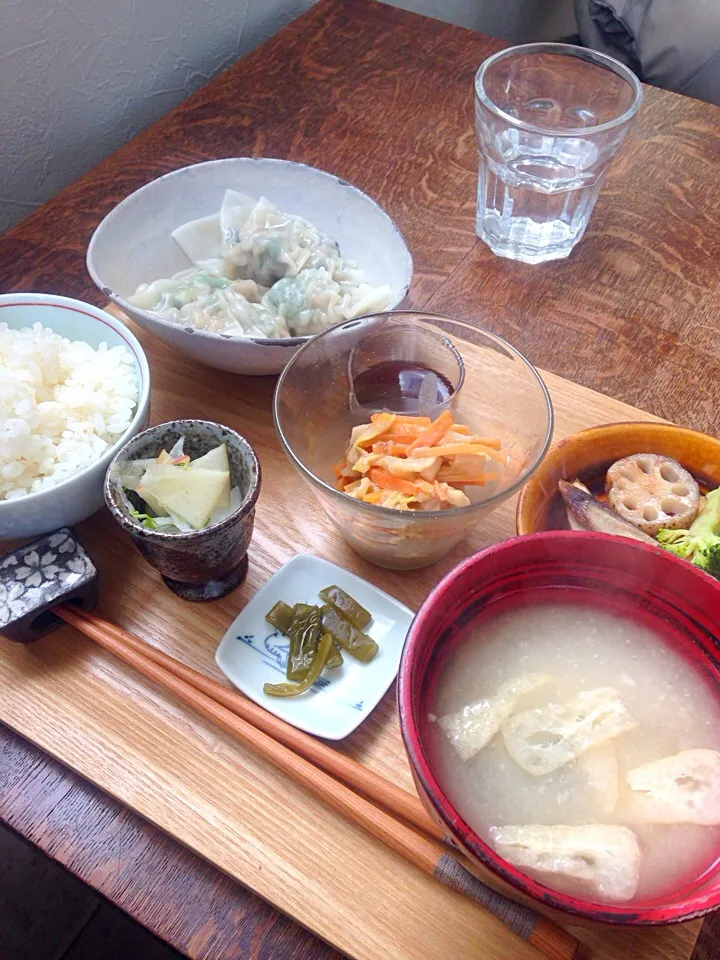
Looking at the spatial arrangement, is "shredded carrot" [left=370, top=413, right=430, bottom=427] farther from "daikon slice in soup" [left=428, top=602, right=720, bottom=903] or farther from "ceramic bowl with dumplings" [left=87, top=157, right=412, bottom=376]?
"daikon slice in soup" [left=428, top=602, right=720, bottom=903]

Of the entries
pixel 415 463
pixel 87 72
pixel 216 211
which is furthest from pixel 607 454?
pixel 87 72

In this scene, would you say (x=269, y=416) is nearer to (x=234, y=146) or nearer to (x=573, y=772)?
(x=573, y=772)

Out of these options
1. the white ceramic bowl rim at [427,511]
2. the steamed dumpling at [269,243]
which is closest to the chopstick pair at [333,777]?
the white ceramic bowl rim at [427,511]

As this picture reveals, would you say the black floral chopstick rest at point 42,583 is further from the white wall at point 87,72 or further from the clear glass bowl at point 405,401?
the white wall at point 87,72

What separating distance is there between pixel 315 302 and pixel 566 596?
748 millimetres

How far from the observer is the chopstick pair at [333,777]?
768 mm

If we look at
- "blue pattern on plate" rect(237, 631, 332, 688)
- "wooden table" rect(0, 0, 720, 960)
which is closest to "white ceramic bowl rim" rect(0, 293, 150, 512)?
"wooden table" rect(0, 0, 720, 960)

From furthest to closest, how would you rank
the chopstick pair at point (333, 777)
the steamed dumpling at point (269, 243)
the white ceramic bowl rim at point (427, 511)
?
1. the steamed dumpling at point (269, 243)
2. the white ceramic bowl rim at point (427, 511)
3. the chopstick pair at point (333, 777)

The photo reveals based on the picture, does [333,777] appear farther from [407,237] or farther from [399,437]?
[407,237]

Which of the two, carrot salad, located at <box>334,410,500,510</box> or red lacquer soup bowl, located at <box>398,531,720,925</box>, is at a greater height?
red lacquer soup bowl, located at <box>398,531,720,925</box>

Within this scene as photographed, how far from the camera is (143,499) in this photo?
1.00 metres

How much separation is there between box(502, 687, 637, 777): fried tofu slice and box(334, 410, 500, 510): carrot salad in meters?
0.35

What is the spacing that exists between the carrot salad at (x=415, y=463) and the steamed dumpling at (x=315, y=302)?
278 mm

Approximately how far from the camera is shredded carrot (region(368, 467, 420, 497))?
1.01m
